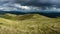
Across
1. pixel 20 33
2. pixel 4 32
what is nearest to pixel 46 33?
pixel 20 33

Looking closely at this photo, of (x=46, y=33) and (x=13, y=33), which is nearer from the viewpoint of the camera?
(x=13, y=33)

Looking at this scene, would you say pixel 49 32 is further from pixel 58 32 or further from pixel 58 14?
pixel 58 14

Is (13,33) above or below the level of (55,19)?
above

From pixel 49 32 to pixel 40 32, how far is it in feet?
4.74

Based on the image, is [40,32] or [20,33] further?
[40,32]

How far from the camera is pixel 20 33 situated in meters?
18.9

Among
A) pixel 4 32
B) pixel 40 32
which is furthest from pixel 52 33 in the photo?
pixel 4 32

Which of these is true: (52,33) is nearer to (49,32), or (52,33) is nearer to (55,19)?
(49,32)

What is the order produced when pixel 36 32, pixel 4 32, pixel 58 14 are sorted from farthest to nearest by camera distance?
1. pixel 58 14
2. pixel 36 32
3. pixel 4 32

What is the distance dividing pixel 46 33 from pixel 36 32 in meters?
1.53

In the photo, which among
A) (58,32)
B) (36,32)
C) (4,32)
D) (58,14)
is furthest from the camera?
(58,14)

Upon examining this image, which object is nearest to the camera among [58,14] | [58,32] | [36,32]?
[36,32]

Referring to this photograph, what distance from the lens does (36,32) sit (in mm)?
20391

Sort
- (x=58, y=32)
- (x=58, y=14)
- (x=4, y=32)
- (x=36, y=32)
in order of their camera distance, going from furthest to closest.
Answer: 1. (x=58, y=14)
2. (x=58, y=32)
3. (x=36, y=32)
4. (x=4, y=32)
